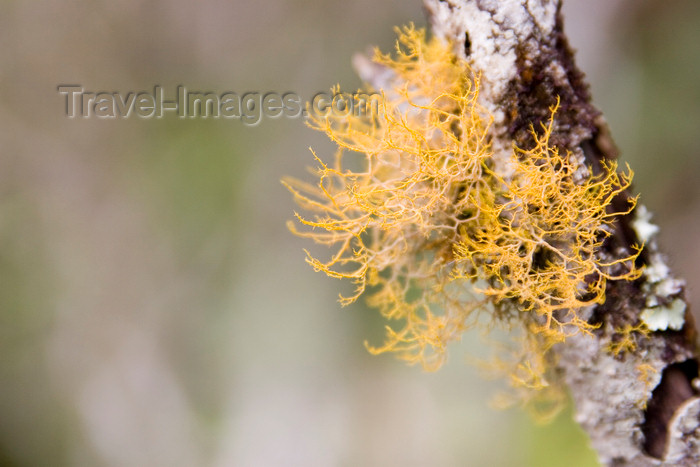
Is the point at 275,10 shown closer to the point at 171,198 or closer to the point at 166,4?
the point at 166,4

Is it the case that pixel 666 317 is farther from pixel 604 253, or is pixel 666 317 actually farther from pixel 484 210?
pixel 484 210

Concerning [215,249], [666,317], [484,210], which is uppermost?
[215,249]

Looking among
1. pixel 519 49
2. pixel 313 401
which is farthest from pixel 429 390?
pixel 519 49

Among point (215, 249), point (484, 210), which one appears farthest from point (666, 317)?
point (215, 249)

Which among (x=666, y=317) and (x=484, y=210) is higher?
(x=484, y=210)

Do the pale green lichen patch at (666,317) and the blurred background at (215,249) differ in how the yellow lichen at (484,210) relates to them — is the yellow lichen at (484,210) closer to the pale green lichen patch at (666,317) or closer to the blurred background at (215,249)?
the pale green lichen patch at (666,317)

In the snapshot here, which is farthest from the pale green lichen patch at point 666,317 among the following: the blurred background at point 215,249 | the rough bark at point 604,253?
the blurred background at point 215,249

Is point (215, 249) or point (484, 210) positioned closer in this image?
point (484, 210)
